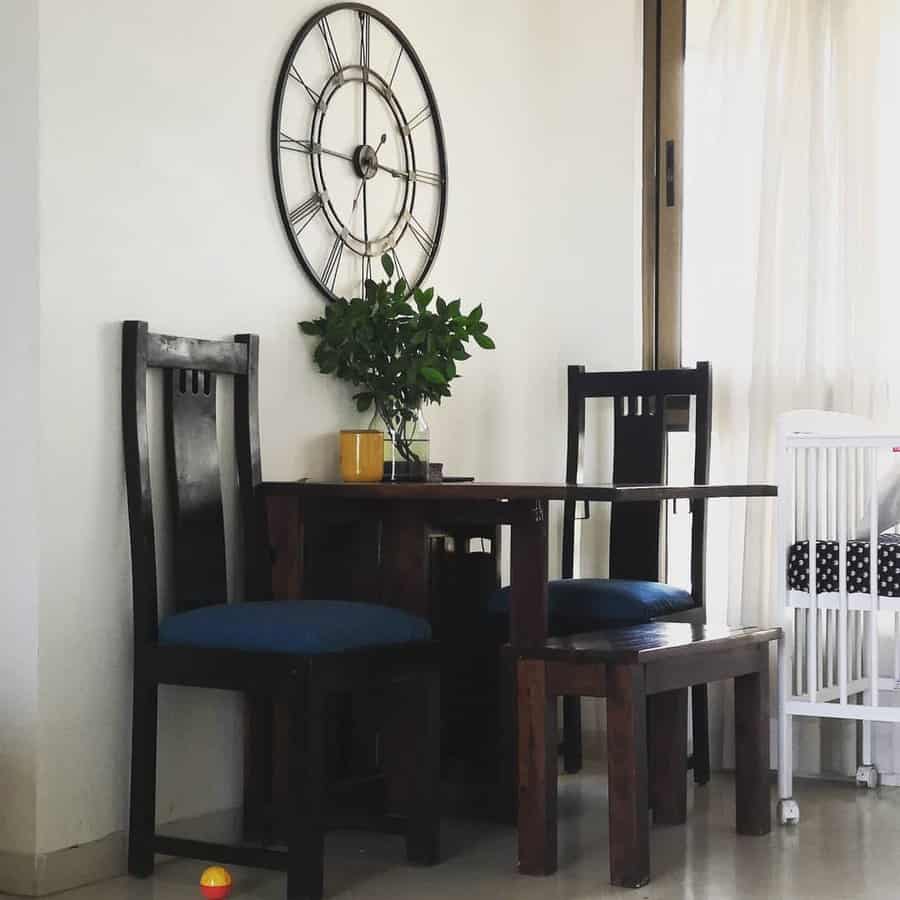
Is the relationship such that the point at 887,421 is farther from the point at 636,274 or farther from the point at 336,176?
the point at 336,176

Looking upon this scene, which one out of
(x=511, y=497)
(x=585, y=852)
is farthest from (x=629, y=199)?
(x=585, y=852)

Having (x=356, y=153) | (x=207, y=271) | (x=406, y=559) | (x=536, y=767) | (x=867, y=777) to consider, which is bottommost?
(x=867, y=777)

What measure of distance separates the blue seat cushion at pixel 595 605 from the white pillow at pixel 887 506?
0.54m

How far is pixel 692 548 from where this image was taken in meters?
3.75

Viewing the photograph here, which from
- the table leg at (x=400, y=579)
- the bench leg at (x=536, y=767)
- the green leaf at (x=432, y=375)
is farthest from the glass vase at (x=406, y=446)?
the bench leg at (x=536, y=767)

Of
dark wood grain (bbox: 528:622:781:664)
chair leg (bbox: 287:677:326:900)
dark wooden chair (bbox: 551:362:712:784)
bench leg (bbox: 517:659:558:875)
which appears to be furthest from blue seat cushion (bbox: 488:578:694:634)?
chair leg (bbox: 287:677:326:900)

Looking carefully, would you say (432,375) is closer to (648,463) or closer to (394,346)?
(394,346)

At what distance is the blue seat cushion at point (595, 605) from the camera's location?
326 centimetres

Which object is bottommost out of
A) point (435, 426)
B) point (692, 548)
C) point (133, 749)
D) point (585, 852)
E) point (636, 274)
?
point (585, 852)

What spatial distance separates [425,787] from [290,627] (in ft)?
1.71

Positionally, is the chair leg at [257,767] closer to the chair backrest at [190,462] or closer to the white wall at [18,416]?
the chair backrest at [190,462]

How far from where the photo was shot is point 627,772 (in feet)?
8.61

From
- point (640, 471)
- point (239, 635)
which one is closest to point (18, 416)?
point (239, 635)

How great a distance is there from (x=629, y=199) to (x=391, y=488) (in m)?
1.69
